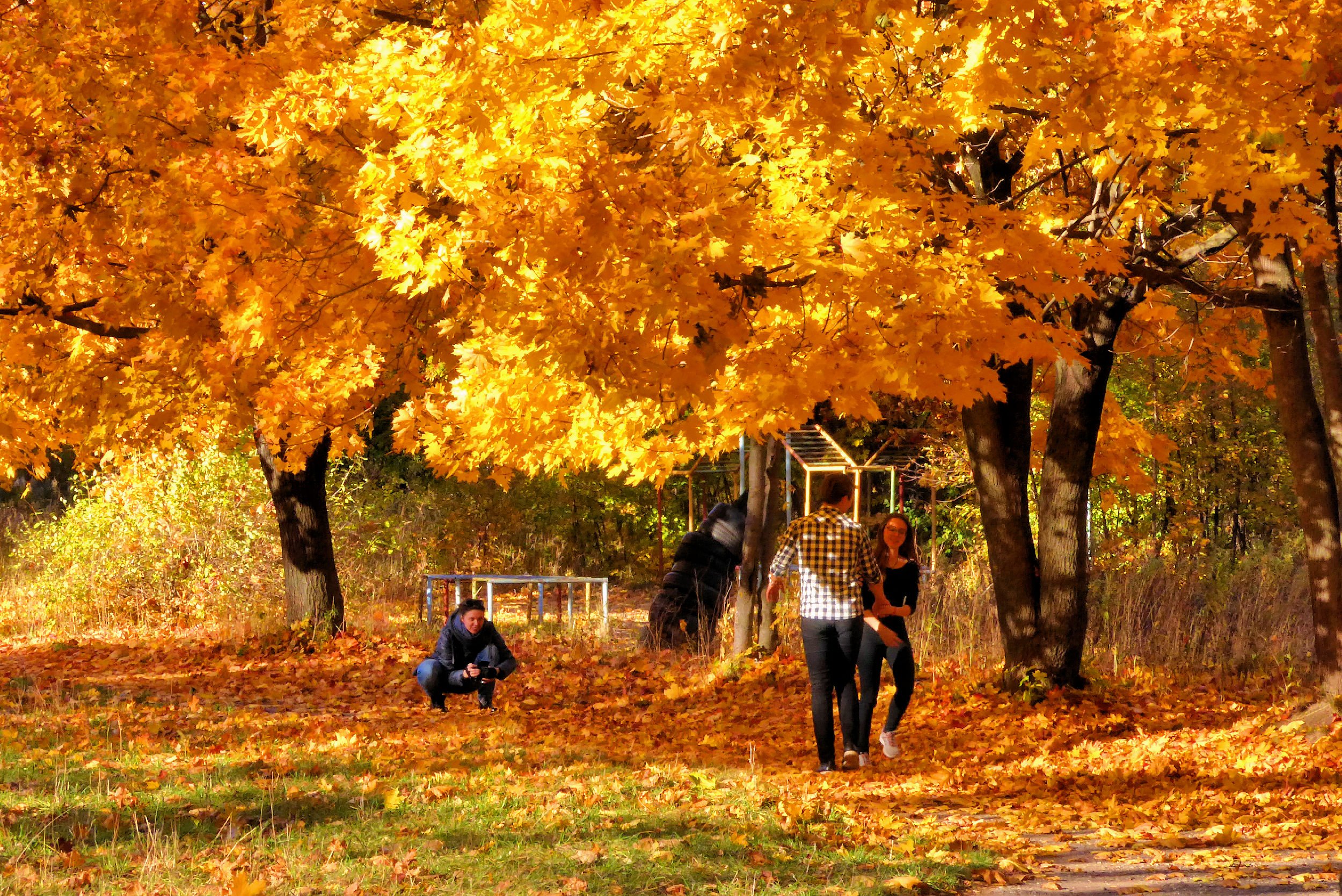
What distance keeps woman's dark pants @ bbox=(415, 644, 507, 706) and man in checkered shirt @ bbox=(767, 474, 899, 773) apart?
10.3 ft

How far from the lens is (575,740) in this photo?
32.0ft

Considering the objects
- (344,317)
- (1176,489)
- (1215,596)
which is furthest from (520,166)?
(1176,489)

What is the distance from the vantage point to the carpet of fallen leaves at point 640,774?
5.52 meters

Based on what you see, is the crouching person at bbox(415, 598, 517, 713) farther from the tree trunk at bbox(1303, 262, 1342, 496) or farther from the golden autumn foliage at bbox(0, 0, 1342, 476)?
the tree trunk at bbox(1303, 262, 1342, 496)

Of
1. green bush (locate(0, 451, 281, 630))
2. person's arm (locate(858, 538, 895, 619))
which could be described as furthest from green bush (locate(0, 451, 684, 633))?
person's arm (locate(858, 538, 895, 619))

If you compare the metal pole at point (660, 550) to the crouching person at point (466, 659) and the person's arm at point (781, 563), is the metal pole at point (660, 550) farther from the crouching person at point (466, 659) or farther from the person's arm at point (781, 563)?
the person's arm at point (781, 563)

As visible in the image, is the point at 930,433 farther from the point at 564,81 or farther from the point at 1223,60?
the point at 564,81

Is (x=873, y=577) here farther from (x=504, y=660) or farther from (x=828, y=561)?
(x=504, y=660)

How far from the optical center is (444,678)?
10234 mm

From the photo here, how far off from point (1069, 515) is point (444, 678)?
15.8 ft

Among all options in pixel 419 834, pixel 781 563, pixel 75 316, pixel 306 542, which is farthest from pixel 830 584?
pixel 306 542

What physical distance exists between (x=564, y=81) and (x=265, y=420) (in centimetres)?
498

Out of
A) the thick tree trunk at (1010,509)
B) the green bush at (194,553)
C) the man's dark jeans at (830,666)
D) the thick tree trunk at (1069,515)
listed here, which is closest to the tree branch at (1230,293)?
the thick tree trunk at (1069,515)

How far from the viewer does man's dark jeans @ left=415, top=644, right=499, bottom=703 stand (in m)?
10.2
